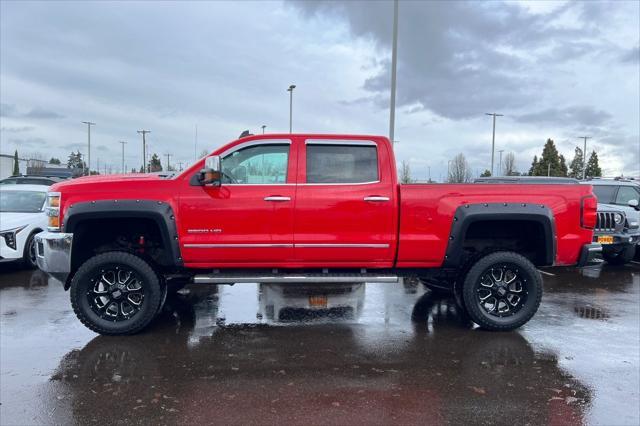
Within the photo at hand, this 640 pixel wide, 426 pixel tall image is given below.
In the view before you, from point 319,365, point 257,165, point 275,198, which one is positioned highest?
point 257,165

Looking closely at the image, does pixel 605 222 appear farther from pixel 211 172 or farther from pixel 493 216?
pixel 211 172

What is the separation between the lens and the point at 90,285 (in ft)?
17.5

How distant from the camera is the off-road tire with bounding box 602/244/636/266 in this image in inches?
404

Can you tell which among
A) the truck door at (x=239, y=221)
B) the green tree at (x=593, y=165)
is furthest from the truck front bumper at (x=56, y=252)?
the green tree at (x=593, y=165)

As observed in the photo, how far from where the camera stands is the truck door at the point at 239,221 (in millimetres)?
5332

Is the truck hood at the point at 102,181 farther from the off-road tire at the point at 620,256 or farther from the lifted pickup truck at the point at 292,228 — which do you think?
the off-road tire at the point at 620,256

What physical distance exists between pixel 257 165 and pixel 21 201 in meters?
6.72

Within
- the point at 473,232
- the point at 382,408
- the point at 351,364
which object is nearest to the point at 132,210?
the point at 351,364

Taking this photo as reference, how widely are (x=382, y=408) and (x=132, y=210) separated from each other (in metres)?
3.20

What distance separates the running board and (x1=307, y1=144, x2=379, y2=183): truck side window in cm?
105

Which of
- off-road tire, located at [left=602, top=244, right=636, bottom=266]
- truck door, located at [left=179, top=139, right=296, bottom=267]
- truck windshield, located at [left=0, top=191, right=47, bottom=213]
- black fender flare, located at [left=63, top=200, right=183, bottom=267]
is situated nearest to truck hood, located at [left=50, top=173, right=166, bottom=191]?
black fender flare, located at [left=63, top=200, right=183, bottom=267]

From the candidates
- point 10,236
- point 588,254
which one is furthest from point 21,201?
point 588,254

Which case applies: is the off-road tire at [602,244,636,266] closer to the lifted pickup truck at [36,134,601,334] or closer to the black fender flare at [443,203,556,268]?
the lifted pickup truck at [36,134,601,334]

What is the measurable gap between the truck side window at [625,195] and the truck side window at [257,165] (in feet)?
30.0
